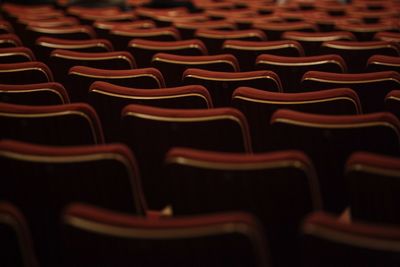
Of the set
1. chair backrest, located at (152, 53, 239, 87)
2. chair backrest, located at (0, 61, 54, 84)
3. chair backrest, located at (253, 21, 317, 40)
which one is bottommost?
chair backrest, located at (253, 21, 317, 40)

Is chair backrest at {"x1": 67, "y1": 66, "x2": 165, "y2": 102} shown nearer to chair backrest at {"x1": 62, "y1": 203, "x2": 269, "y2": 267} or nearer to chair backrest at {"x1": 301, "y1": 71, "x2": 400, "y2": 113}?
chair backrest at {"x1": 301, "y1": 71, "x2": 400, "y2": 113}

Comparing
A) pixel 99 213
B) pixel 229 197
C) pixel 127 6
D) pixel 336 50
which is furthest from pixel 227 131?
pixel 127 6

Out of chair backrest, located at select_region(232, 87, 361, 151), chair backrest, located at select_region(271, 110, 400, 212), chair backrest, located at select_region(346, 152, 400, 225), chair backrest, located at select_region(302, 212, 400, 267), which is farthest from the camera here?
chair backrest, located at select_region(232, 87, 361, 151)

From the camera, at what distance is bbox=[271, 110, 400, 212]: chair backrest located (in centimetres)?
57

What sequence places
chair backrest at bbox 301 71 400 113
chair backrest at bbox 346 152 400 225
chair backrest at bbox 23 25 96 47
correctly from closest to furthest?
chair backrest at bbox 346 152 400 225 → chair backrest at bbox 301 71 400 113 → chair backrest at bbox 23 25 96 47

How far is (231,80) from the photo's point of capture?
0.81 m

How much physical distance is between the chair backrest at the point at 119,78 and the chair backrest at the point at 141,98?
0.09 metres

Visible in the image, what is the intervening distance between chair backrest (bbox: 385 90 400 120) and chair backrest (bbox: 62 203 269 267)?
0.40 m

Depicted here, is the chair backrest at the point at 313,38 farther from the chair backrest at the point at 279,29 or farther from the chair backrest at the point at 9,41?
the chair backrest at the point at 9,41

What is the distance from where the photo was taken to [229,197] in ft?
1.57

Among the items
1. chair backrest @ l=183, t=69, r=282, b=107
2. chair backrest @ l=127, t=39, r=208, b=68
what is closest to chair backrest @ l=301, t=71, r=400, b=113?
chair backrest @ l=183, t=69, r=282, b=107

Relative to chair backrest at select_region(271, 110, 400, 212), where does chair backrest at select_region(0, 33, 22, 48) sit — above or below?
above

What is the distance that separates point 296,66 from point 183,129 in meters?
0.37

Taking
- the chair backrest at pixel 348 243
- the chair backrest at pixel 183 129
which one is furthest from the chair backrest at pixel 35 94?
the chair backrest at pixel 348 243
